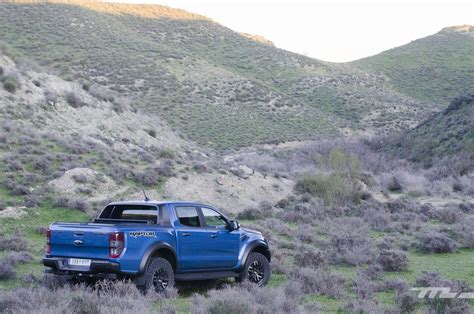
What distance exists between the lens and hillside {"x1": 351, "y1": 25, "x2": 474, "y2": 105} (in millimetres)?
89875

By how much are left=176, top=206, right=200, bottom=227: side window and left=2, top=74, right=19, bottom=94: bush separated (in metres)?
21.5

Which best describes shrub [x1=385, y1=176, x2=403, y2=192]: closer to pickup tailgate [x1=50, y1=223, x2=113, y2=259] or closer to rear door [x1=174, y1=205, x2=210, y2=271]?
rear door [x1=174, y1=205, x2=210, y2=271]

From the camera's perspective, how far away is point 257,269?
1224 cm

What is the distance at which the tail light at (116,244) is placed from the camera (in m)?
9.67

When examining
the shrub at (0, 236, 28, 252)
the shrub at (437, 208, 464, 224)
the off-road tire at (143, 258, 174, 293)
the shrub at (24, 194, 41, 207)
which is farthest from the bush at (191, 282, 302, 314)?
the shrub at (437, 208, 464, 224)

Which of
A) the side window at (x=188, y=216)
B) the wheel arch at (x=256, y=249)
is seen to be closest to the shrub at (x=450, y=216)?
the wheel arch at (x=256, y=249)

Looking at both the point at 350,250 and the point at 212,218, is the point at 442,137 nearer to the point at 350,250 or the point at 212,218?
the point at 350,250

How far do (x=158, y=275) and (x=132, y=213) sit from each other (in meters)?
1.36

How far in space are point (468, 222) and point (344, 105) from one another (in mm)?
54882

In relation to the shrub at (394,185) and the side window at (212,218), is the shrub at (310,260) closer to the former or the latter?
the side window at (212,218)

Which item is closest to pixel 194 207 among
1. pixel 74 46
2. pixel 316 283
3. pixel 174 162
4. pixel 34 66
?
pixel 316 283

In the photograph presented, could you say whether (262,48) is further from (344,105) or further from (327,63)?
(344,105)

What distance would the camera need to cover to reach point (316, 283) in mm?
11805

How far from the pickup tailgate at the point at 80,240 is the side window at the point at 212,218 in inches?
87.1
